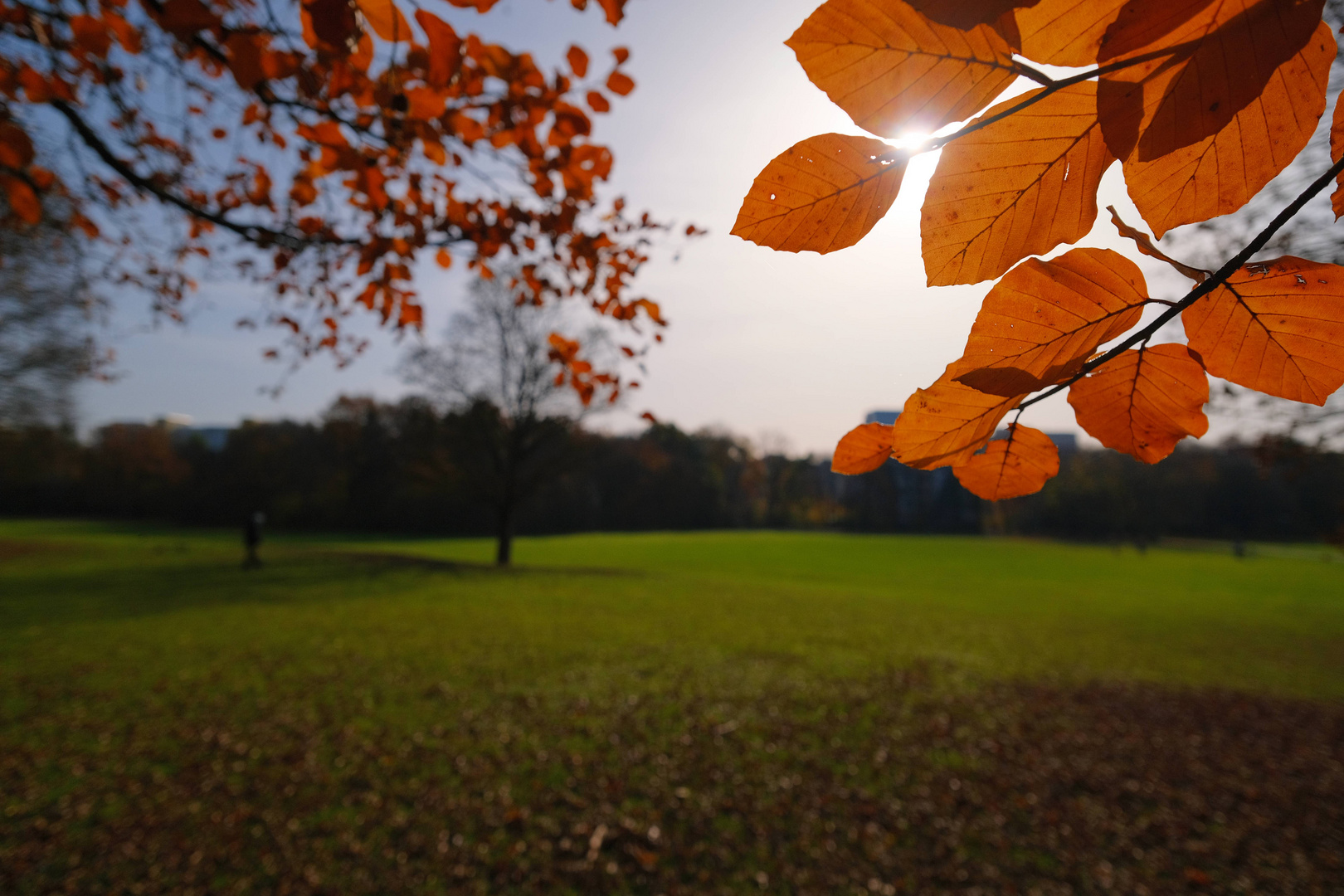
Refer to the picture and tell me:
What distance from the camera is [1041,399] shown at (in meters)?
0.38

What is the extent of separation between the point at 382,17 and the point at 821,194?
885mm

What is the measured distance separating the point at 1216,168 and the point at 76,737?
289 inches

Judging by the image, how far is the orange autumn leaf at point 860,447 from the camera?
15.4 inches

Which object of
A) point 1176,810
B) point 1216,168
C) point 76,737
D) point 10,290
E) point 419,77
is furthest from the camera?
point 10,290

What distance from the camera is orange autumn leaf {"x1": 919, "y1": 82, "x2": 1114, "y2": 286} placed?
0.96 ft

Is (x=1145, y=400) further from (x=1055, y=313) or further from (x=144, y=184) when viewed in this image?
(x=144, y=184)

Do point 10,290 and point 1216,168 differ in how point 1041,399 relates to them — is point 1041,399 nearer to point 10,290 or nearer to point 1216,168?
point 1216,168

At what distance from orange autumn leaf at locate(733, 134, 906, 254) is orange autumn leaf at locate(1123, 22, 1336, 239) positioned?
0.13m

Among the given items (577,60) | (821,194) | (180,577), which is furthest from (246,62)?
(180,577)

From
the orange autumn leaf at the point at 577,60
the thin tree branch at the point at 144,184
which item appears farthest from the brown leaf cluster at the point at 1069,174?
the thin tree branch at the point at 144,184

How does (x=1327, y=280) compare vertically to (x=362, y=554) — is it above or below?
above

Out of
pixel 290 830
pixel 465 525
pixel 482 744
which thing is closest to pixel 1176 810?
pixel 482 744

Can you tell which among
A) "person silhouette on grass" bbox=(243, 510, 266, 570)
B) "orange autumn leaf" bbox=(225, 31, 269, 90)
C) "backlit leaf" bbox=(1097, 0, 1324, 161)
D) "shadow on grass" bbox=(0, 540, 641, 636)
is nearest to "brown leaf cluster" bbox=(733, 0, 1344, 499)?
"backlit leaf" bbox=(1097, 0, 1324, 161)

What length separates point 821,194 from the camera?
32 centimetres
